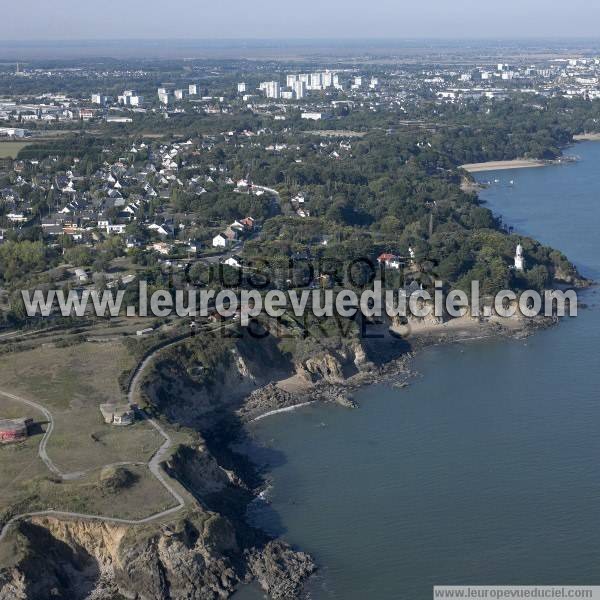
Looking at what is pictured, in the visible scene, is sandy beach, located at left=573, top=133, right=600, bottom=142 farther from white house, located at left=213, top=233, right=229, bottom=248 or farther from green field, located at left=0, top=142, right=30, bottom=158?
white house, located at left=213, top=233, right=229, bottom=248

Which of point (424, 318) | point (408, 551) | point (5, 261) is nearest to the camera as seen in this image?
point (408, 551)

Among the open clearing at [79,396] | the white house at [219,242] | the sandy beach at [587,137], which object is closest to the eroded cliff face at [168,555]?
the open clearing at [79,396]

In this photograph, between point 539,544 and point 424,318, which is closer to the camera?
point 539,544

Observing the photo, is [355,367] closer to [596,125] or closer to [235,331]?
[235,331]

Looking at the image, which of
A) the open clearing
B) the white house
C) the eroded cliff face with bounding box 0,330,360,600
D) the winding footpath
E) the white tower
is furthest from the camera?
the white house

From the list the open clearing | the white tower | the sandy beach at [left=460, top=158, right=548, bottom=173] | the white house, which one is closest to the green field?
the white house

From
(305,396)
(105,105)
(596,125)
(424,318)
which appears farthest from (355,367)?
(105,105)

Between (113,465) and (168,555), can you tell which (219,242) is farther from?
(168,555)
